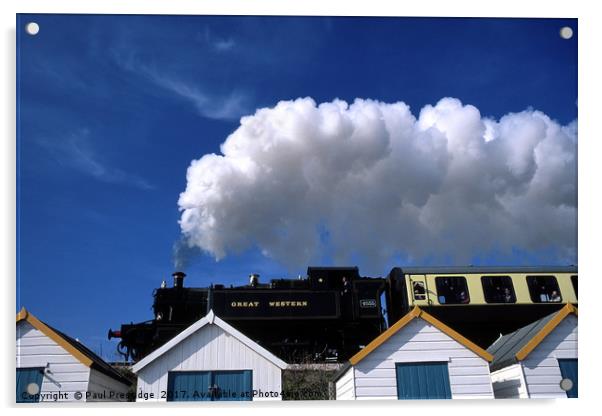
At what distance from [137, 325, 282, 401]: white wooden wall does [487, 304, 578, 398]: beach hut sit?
8.77ft

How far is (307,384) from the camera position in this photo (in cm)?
746

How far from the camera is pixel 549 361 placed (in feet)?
18.5

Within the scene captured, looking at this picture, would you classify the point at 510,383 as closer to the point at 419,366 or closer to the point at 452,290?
the point at 419,366

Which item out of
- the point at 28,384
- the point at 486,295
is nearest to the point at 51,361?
the point at 28,384

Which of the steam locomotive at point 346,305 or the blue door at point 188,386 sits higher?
the steam locomotive at point 346,305

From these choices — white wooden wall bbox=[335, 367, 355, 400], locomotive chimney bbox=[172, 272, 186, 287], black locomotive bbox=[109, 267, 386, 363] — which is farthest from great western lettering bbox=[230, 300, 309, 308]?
white wooden wall bbox=[335, 367, 355, 400]

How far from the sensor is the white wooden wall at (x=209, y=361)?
17.8 feet

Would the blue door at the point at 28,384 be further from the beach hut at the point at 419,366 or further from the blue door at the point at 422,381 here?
the blue door at the point at 422,381

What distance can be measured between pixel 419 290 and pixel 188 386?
569 centimetres

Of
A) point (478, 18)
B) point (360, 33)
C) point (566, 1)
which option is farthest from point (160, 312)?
point (566, 1)

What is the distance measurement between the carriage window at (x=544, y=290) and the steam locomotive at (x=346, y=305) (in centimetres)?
2

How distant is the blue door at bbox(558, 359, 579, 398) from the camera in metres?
5.62

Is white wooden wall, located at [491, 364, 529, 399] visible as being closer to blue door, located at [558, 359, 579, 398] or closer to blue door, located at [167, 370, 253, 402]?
blue door, located at [558, 359, 579, 398]

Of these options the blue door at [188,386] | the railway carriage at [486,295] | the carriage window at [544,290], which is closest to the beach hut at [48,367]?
the blue door at [188,386]
